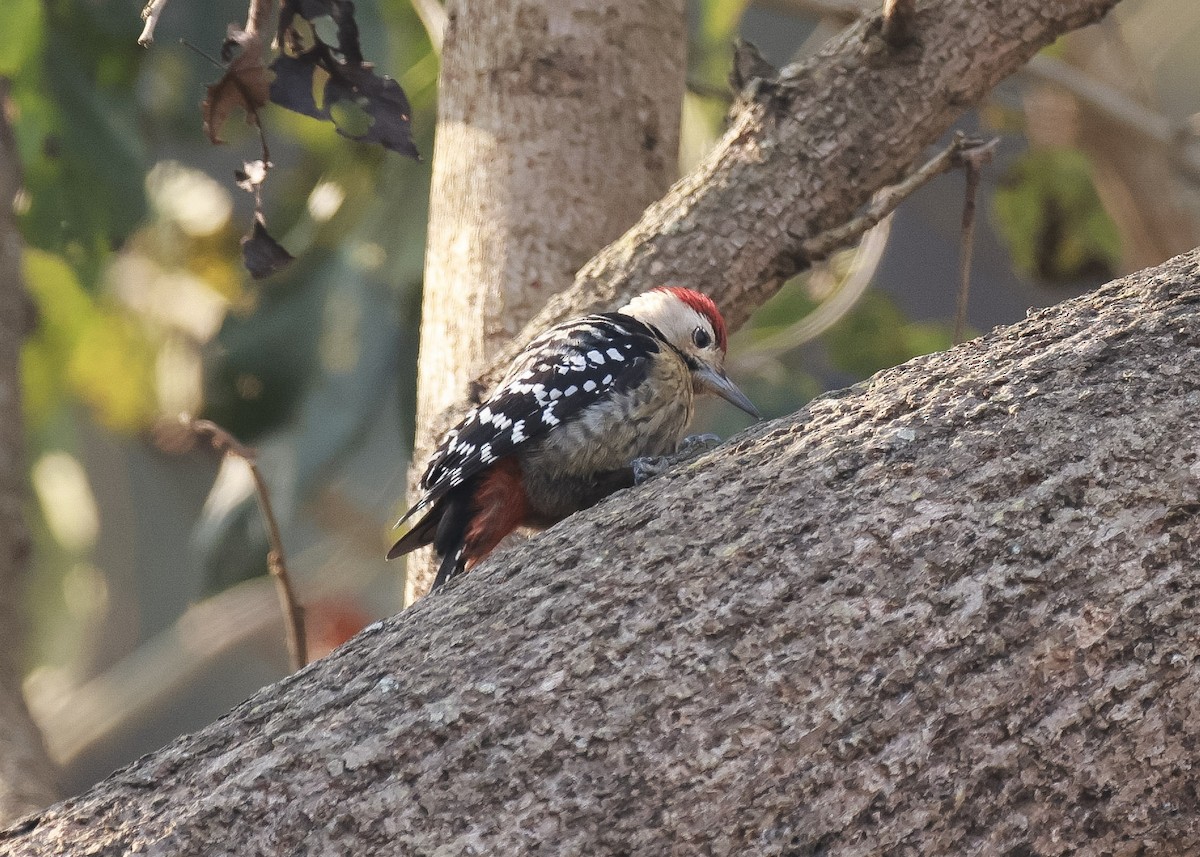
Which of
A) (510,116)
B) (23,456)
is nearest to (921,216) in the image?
(510,116)

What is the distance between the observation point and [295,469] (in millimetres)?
4605

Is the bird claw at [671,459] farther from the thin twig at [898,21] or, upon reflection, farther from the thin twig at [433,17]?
the thin twig at [433,17]

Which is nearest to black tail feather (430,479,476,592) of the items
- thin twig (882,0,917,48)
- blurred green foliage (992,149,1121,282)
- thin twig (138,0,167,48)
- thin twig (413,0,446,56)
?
thin twig (138,0,167,48)

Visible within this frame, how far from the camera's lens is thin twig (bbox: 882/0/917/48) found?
265 centimetres

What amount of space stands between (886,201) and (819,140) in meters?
0.20

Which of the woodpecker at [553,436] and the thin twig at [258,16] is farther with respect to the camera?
the woodpecker at [553,436]

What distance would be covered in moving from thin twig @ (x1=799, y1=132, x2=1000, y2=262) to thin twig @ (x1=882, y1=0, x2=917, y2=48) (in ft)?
0.78

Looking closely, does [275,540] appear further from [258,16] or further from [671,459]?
[258,16]

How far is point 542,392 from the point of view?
9.27 ft

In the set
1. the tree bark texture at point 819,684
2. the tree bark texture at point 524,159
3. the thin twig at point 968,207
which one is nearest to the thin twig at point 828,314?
the tree bark texture at point 524,159

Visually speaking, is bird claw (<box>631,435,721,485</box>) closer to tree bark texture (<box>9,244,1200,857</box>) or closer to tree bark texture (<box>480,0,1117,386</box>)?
tree bark texture (<box>480,0,1117,386</box>)

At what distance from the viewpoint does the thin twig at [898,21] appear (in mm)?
2648

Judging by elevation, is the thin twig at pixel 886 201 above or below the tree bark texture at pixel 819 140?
below

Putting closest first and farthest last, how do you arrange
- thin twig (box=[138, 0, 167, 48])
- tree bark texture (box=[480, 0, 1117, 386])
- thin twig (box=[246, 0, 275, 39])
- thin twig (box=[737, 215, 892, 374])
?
thin twig (box=[138, 0, 167, 48]), thin twig (box=[246, 0, 275, 39]), tree bark texture (box=[480, 0, 1117, 386]), thin twig (box=[737, 215, 892, 374])
